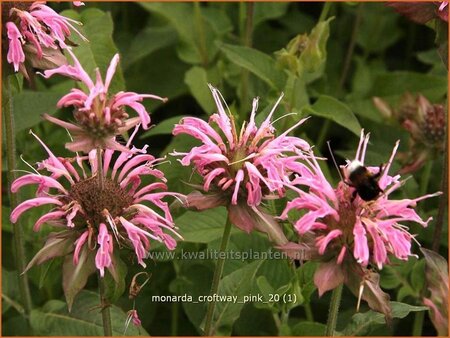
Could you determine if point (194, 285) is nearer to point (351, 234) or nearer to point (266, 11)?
point (351, 234)

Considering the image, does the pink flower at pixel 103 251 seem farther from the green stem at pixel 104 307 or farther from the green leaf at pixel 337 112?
the green leaf at pixel 337 112

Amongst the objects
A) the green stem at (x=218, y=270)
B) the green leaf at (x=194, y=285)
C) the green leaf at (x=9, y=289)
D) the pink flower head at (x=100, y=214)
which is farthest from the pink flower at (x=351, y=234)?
the green leaf at (x=9, y=289)

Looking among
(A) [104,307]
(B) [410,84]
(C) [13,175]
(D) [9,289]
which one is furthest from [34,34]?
(B) [410,84]

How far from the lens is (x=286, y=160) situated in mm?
1382

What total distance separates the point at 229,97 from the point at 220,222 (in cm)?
75

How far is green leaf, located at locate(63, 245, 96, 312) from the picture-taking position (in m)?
1.29

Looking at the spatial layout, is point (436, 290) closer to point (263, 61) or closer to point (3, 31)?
point (263, 61)

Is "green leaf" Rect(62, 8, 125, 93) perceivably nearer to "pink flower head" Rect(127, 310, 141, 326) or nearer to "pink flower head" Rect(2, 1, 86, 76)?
"pink flower head" Rect(2, 1, 86, 76)

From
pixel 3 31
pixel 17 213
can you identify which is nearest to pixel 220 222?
pixel 17 213

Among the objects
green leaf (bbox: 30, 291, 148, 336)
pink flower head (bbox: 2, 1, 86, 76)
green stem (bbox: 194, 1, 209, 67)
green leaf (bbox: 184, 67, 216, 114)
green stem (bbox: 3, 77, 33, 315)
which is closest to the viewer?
pink flower head (bbox: 2, 1, 86, 76)

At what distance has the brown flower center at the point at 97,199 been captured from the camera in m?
1.35

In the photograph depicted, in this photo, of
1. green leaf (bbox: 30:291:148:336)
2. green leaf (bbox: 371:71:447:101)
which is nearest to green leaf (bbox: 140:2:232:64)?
green leaf (bbox: 371:71:447:101)

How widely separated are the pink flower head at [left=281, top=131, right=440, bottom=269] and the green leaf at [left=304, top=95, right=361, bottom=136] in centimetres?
37

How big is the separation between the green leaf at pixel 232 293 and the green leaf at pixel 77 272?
28 cm
